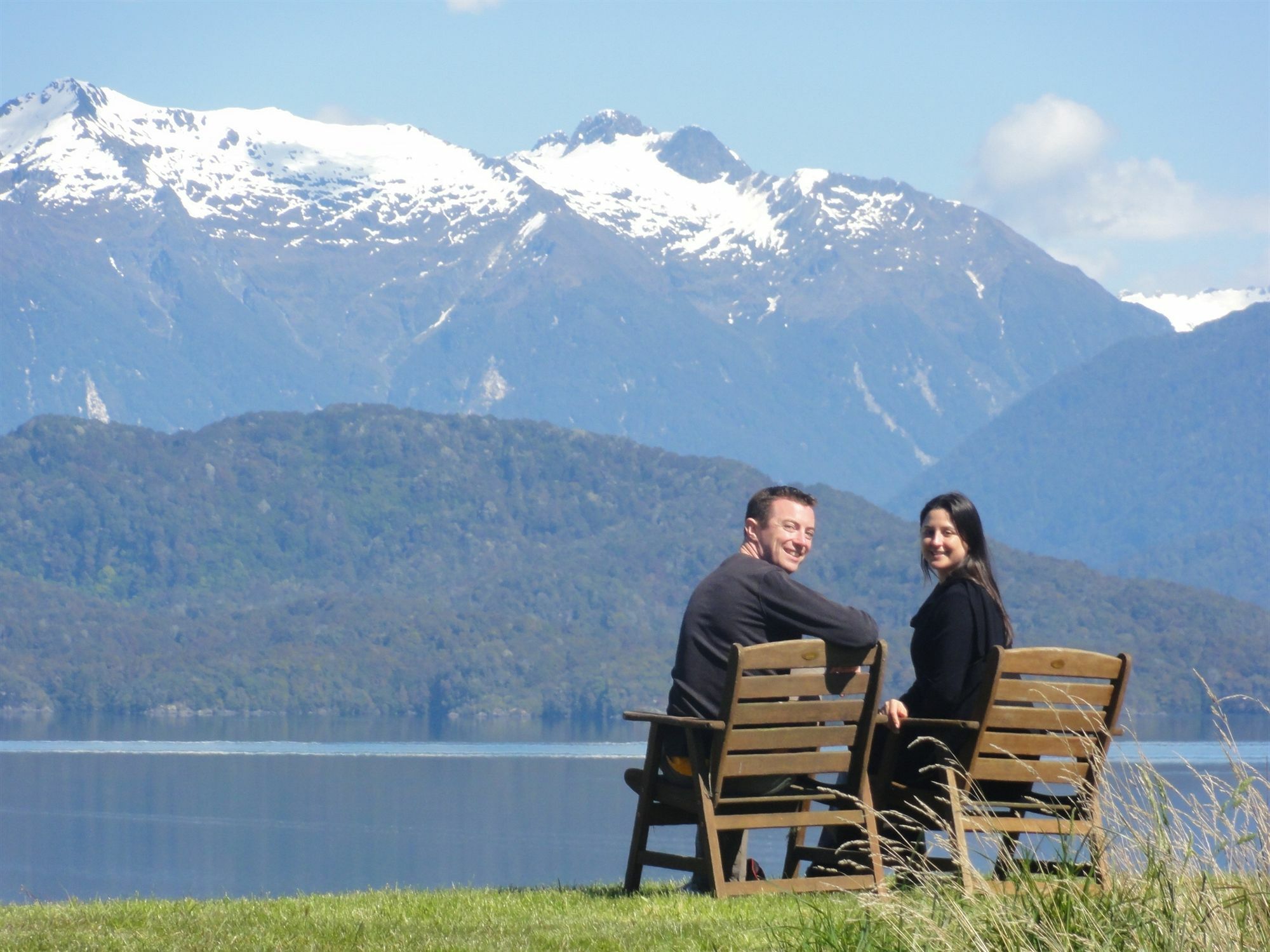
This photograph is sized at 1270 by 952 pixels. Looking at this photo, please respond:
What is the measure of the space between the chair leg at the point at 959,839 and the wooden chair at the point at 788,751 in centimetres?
29

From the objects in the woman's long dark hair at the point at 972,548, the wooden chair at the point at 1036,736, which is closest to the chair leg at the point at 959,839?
the wooden chair at the point at 1036,736

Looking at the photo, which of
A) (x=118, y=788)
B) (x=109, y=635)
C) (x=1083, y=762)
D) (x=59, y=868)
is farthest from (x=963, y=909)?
(x=109, y=635)

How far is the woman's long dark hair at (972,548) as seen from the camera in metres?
6.52

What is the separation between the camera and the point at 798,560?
6.56 meters

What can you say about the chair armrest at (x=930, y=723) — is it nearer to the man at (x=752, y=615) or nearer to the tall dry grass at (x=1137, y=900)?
the man at (x=752, y=615)

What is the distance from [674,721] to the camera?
6094mm

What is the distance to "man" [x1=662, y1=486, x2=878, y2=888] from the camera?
6.15 m

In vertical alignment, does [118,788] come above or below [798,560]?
below

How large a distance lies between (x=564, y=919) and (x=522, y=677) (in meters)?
158

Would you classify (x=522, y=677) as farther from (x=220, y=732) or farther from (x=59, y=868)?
(x=59, y=868)

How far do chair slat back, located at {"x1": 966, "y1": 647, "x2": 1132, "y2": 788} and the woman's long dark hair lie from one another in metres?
0.32

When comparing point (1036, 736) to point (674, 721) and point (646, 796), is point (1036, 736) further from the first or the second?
point (646, 796)

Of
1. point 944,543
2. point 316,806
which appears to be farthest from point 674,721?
point 316,806

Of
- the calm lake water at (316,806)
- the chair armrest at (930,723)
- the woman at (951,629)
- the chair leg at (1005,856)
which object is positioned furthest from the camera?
the calm lake water at (316,806)
